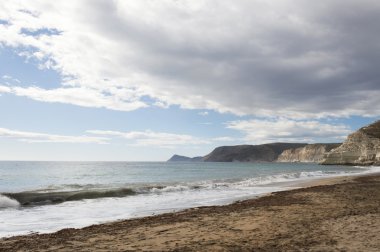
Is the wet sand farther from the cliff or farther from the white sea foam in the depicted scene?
the cliff

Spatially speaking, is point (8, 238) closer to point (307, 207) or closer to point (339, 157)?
point (307, 207)

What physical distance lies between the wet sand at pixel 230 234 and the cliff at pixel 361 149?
104259 mm

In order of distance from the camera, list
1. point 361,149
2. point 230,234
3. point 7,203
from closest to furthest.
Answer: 1. point 230,234
2. point 7,203
3. point 361,149

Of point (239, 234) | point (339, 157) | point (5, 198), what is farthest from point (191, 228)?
point (339, 157)

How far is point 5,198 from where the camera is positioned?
19.9m

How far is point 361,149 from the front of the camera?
112 metres

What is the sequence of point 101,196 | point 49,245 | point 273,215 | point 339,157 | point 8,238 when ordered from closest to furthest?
1. point 49,245
2. point 8,238
3. point 273,215
4. point 101,196
5. point 339,157

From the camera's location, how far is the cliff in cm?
10606

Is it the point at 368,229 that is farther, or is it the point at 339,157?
the point at 339,157

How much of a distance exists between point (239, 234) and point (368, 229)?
338cm

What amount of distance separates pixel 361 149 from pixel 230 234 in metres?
116

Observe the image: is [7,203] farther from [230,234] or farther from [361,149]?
[361,149]

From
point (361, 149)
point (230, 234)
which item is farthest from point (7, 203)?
point (361, 149)

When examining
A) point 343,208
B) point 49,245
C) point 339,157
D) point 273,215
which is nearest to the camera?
point 49,245
